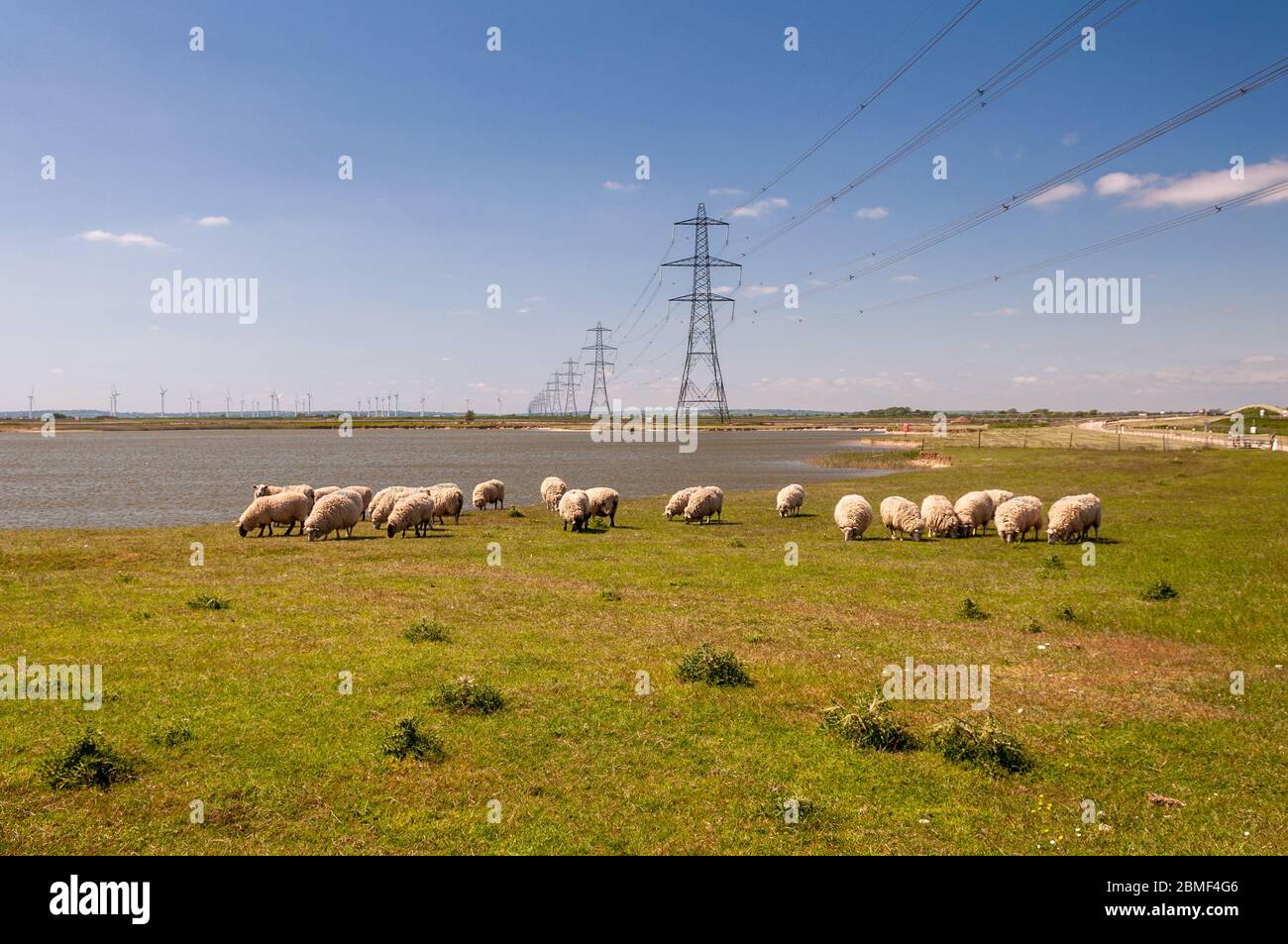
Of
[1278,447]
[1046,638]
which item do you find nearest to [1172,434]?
[1278,447]

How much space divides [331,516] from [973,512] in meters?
28.6

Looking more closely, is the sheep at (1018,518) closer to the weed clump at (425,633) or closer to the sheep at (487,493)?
the weed clump at (425,633)

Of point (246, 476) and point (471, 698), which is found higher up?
point (246, 476)

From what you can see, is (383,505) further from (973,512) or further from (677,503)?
(973,512)

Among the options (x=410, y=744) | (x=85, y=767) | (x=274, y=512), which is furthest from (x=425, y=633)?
(x=274, y=512)

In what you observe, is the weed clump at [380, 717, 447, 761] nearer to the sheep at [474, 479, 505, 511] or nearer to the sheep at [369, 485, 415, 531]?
the sheep at [369, 485, 415, 531]

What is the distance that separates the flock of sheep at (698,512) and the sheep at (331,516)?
0.04 meters

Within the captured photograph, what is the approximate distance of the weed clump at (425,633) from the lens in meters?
16.0

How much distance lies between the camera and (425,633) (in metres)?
16.2

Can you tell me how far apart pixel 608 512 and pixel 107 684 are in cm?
2462

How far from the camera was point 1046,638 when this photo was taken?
1652 centimetres

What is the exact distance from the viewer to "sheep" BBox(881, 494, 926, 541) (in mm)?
31641

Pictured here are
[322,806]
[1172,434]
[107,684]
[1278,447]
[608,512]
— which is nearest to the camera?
[322,806]
